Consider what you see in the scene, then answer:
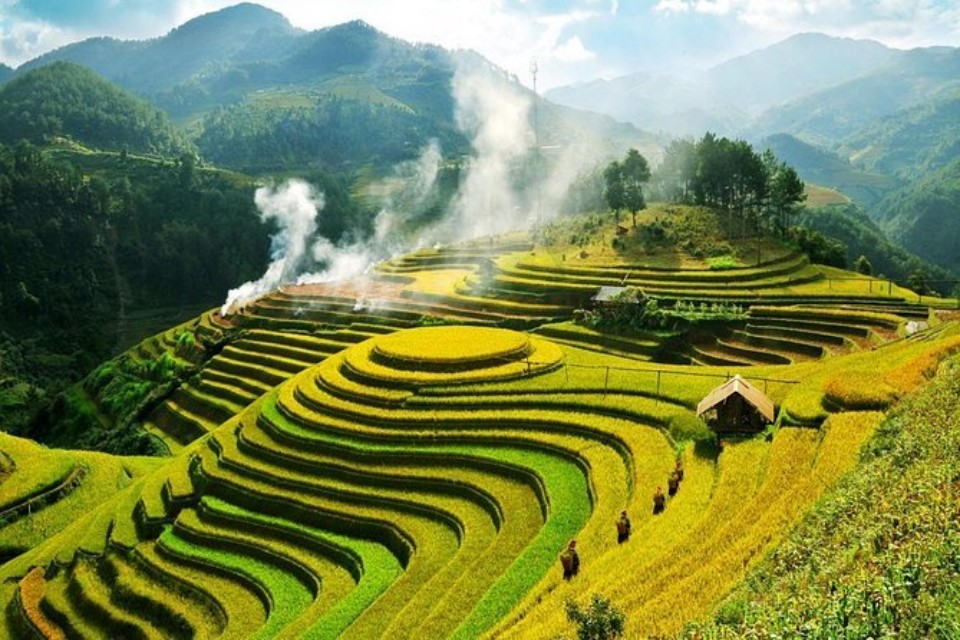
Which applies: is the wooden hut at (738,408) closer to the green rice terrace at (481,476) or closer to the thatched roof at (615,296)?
the green rice terrace at (481,476)

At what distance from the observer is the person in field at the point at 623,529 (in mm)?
14109

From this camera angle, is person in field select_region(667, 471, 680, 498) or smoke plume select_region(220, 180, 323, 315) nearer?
person in field select_region(667, 471, 680, 498)

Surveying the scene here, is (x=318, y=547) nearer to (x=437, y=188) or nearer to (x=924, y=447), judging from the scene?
(x=924, y=447)

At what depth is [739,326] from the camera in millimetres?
34719

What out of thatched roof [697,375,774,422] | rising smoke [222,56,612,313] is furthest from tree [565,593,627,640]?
rising smoke [222,56,612,313]

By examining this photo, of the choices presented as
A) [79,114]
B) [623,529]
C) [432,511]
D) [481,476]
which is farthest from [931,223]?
[79,114]

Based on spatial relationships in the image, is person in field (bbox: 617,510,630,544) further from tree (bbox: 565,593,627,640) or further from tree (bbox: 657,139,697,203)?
tree (bbox: 657,139,697,203)

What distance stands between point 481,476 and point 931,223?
144m

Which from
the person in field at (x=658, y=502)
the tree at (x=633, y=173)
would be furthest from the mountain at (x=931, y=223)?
the person in field at (x=658, y=502)

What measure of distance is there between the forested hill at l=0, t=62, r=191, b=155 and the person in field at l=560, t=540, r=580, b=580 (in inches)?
5911

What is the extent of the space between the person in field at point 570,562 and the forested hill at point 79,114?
150m

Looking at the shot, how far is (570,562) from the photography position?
13.3 meters

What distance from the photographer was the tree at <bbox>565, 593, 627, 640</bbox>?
29.0 feet

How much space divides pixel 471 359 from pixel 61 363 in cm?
5928
